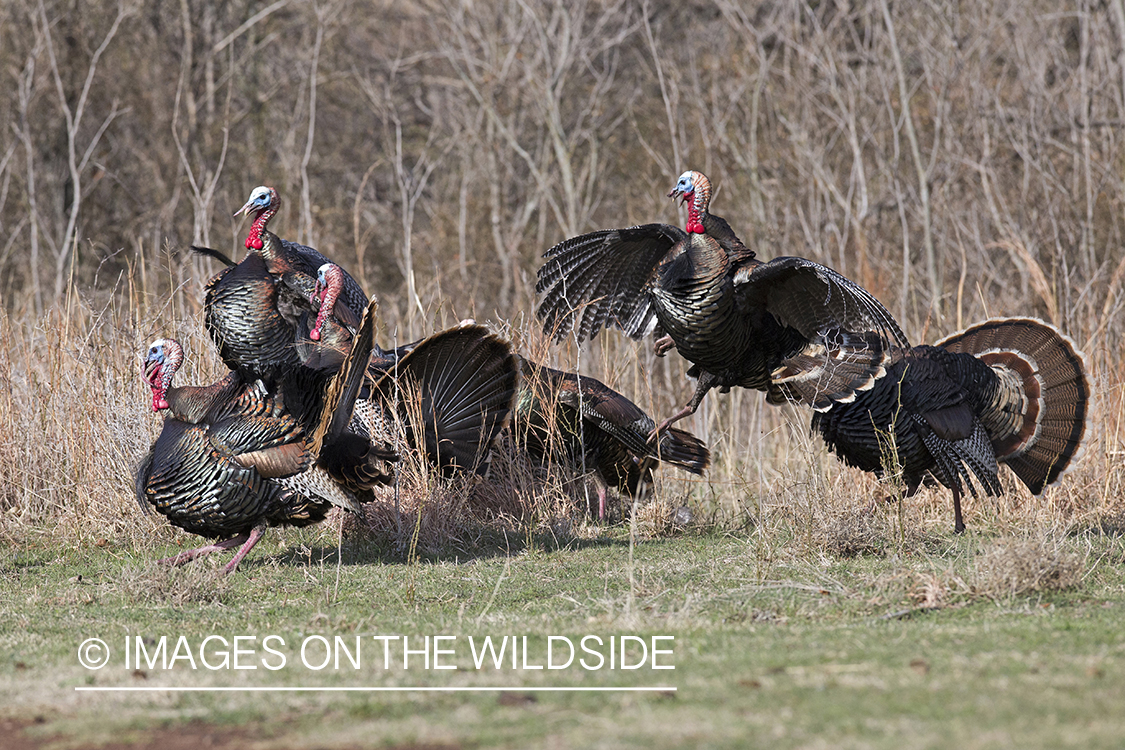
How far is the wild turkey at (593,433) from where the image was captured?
6.88 meters

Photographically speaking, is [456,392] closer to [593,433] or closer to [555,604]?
[593,433]

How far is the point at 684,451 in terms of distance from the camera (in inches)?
285

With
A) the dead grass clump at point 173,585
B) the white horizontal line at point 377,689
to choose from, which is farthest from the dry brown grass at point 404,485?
the white horizontal line at point 377,689

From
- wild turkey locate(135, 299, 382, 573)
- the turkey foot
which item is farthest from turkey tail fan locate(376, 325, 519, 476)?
the turkey foot

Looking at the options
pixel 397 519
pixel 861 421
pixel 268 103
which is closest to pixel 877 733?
pixel 861 421

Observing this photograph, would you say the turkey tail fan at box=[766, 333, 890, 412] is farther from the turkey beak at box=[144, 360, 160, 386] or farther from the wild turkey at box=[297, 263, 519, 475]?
the turkey beak at box=[144, 360, 160, 386]

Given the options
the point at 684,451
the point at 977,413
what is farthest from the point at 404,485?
the point at 977,413

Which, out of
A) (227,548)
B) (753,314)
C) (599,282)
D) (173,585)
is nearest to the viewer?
(173,585)

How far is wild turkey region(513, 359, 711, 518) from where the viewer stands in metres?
6.88

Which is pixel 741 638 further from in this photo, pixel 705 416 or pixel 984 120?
pixel 984 120

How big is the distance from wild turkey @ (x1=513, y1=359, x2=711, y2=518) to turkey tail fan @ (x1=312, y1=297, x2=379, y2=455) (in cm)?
130

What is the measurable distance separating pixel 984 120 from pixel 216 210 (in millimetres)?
9796

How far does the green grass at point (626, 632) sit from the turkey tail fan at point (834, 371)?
2.50 ft

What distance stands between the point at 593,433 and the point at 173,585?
8.87 ft
